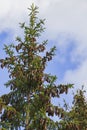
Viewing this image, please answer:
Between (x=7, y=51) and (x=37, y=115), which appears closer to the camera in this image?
(x=37, y=115)

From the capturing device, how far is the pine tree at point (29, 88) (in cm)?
2964

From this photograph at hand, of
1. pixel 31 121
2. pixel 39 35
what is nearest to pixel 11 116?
pixel 31 121

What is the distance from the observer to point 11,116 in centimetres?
2983

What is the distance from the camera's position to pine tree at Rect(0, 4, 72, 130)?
29641mm

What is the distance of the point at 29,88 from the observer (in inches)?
1235

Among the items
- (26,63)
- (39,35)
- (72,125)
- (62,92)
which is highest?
(39,35)

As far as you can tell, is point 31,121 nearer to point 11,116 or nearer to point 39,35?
point 11,116

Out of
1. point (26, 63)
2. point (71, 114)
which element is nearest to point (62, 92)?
point (71, 114)

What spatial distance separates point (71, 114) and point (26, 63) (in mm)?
4842

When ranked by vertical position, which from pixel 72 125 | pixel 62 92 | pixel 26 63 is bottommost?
pixel 72 125

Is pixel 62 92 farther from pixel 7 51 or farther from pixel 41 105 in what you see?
pixel 7 51

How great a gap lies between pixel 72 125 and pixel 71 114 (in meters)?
0.89

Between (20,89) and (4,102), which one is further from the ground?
(20,89)

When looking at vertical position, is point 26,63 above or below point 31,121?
above
